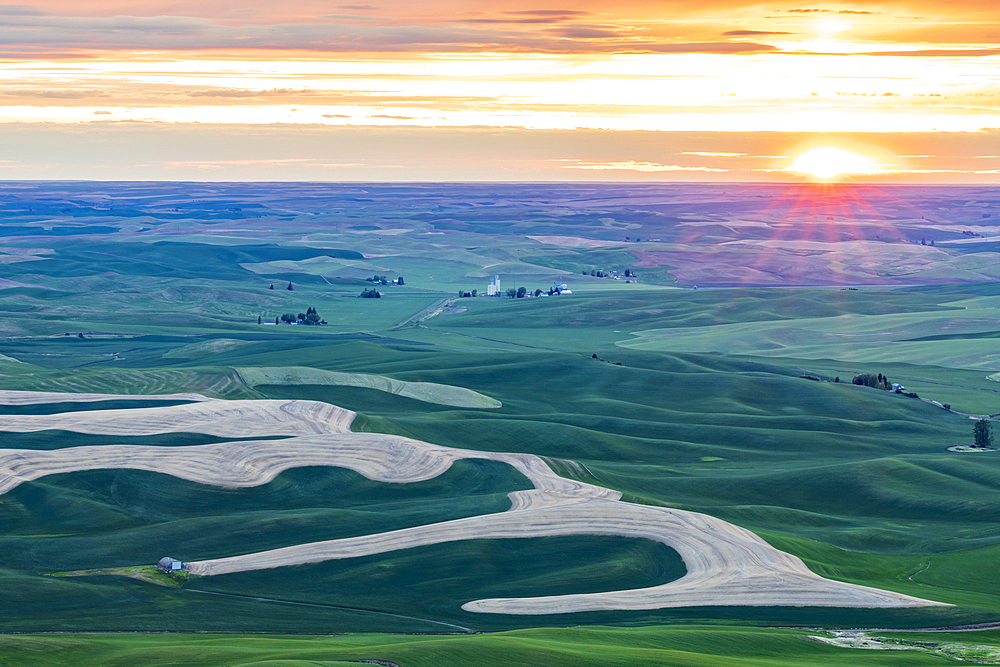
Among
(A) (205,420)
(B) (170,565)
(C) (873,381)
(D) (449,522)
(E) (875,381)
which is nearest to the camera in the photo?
(B) (170,565)

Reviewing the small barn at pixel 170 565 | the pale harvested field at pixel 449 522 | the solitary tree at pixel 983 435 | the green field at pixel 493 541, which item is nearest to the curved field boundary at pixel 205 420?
the pale harvested field at pixel 449 522

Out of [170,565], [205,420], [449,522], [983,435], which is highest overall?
[983,435]

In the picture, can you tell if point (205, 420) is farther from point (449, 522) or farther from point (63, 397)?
point (449, 522)

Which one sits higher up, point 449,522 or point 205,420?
point 205,420

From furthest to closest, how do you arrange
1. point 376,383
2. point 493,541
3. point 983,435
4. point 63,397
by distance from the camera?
point 376,383
point 983,435
point 63,397
point 493,541

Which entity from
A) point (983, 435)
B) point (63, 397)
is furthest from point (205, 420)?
point (983, 435)

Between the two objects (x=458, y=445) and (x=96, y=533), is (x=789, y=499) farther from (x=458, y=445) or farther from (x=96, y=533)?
(x=96, y=533)

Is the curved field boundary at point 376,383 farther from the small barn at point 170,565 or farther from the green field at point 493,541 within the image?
the small barn at point 170,565
